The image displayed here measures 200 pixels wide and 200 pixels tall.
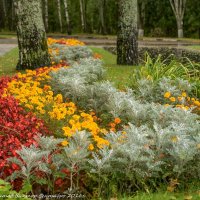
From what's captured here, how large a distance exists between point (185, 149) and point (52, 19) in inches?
2085

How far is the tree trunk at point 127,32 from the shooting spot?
15489 millimetres

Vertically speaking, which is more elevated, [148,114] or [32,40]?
[32,40]

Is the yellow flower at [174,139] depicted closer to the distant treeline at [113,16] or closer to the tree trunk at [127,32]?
the tree trunk at [127,32]

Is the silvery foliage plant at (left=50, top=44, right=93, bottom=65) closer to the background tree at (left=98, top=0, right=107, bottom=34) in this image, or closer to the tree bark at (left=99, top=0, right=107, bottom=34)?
A: the tree bark at (left=99, top=0, right=107, bottom=34)

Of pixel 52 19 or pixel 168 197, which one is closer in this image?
pixel 168 197

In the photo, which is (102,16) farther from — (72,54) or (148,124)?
(148,124)

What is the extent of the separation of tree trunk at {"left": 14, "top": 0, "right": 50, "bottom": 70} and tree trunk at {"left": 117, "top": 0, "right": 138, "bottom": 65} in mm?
3634

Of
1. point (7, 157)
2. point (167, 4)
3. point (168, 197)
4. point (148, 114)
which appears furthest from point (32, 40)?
point (167, 4)

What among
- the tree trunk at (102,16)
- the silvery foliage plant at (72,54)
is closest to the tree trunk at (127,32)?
the silvery foliage plant at (72,54)

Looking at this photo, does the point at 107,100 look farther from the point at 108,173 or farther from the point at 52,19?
the point at 52,19

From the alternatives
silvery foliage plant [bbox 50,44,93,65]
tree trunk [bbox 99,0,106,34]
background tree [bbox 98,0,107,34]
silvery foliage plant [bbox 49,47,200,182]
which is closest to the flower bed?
silvery foliage plant [bbox 49,47,200,182]

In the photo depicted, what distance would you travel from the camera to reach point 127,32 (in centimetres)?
1568

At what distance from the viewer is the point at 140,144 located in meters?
5.52

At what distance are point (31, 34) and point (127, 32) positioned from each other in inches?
164
